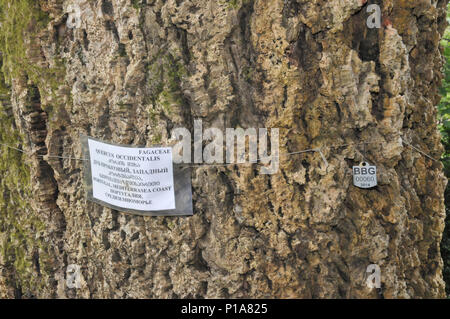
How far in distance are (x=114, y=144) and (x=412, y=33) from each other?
74.1 inches

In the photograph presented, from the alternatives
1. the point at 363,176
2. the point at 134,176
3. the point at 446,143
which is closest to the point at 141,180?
the point at 134,176

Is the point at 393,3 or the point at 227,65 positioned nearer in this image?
the point at 227,65

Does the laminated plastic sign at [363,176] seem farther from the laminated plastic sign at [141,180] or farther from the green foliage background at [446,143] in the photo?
the green foliage background at [446,143]

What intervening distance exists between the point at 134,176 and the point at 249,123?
71cm

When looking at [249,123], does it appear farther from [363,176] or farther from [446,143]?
[446,143]

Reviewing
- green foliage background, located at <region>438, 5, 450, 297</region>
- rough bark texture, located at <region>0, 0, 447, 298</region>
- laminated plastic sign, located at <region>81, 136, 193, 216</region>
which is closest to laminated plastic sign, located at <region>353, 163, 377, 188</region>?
rough bark texture, located at <region>0, 0, 447, 298</region>

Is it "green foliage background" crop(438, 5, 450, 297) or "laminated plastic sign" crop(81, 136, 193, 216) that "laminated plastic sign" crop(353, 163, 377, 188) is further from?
"green foliage background" crop(438, 5, 450, 297)

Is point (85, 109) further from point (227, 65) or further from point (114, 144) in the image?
point (227, 65)

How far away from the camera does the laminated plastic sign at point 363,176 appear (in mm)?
2801

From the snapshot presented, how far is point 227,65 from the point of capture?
2629 mm

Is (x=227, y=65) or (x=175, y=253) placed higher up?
(x=227, y=65)

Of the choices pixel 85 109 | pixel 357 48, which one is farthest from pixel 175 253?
pixel 357 48

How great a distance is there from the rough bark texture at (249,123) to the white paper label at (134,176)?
7 cm

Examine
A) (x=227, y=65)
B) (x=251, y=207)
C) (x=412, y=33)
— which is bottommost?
(x=251, y=207)
